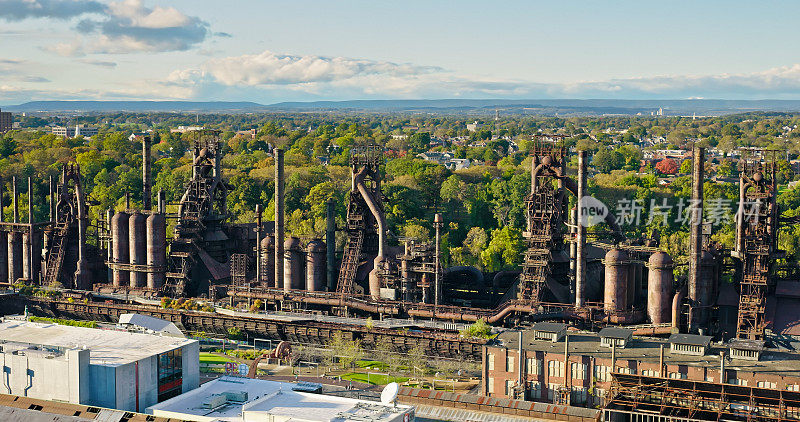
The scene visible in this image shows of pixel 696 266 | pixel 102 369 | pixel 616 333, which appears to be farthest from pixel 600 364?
pixel 102 369

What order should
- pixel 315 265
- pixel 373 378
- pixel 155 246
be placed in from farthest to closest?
1. pixel 155 246
2. pixel 315 265
3. pixel 373 378

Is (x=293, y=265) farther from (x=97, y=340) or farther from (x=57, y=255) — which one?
(x=97, y=340)

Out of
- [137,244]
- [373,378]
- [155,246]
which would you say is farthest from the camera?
[137,244]

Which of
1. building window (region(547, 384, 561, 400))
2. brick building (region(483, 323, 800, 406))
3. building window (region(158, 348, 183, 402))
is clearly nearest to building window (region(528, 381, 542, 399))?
brick building (region(483, 323, 800, 406))

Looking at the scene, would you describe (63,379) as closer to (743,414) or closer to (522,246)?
(743,414)

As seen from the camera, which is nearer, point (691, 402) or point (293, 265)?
point (691, 402)

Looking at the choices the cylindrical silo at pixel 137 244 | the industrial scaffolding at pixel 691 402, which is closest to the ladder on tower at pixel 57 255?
the cylindrical silo at pixel 137 244

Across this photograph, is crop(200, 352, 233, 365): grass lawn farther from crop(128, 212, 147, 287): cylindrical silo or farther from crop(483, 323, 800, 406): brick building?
crop(483, 323, 800, 406): brick building
